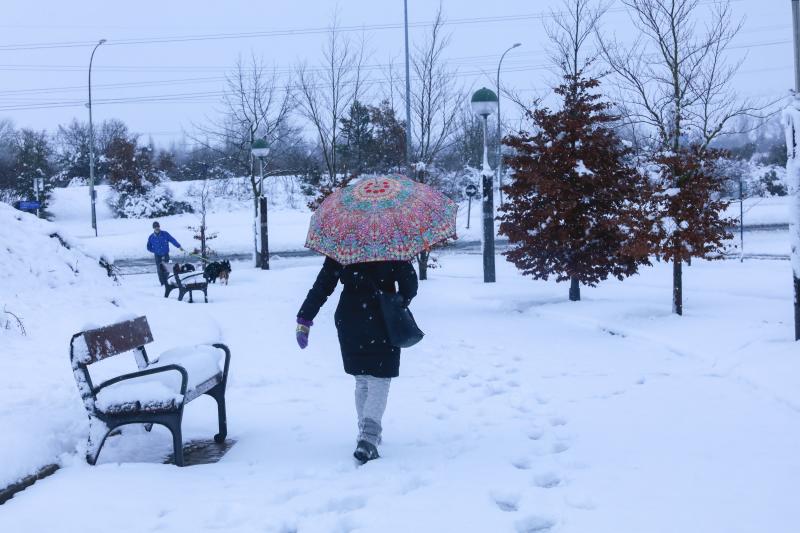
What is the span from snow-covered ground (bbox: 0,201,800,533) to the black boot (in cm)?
8

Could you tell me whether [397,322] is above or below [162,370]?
above

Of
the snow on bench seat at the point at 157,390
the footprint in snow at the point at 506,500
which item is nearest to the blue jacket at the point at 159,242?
the snow on bench seat at the point at 157,390

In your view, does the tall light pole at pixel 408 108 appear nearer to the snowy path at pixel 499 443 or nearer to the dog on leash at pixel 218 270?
the dog on leash at pixel 218 270

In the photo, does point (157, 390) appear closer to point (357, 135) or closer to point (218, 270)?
point (218, 270)

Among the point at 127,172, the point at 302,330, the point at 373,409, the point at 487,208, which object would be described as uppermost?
the point at 127,172

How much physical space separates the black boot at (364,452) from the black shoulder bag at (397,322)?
700 millimetres

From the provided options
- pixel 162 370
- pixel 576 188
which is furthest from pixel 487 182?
pixel 162 370

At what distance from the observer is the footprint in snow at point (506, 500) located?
13.6 feet

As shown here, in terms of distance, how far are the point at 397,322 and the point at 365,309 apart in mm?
263

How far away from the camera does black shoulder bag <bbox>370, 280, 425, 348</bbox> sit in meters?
5.01

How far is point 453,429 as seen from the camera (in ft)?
19.5

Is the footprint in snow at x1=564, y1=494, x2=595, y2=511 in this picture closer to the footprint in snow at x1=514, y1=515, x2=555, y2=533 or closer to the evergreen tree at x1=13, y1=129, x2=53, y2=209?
the footprint in snow at x1=514, y1=515, x2=555, y2=533

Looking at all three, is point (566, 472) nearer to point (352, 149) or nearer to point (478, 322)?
point (478, 322)

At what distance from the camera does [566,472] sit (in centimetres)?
470
